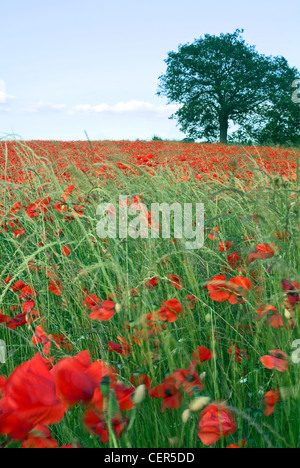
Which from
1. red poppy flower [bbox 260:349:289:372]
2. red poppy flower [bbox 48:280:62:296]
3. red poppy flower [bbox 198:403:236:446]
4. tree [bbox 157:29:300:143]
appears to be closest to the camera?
red poppy flower [bbox 198:403:236:446]

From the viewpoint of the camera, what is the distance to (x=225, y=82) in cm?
1858

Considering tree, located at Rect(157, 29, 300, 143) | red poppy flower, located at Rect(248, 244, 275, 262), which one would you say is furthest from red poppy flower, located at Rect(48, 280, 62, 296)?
tree, located at Rect(157, 29, 300, 143)

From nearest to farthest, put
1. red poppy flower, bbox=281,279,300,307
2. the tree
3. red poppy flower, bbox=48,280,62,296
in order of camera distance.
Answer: red poppy flower, bbox=281,279,300,307 < red poppy flower, bbox=48,280,62,296 < the tree

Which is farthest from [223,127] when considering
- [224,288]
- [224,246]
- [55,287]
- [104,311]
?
[104,311]

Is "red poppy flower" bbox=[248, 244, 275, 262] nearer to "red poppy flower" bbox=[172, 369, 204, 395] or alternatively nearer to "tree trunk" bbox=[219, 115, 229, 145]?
"red poppy flower" bbox=[172, 369, 204, 395]

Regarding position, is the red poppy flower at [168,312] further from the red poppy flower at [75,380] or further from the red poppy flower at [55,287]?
the red poppy flower at [55,287]

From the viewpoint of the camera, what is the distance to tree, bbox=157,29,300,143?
1903 centimetres

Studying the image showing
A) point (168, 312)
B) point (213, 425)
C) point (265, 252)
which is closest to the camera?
point (213, 425)
